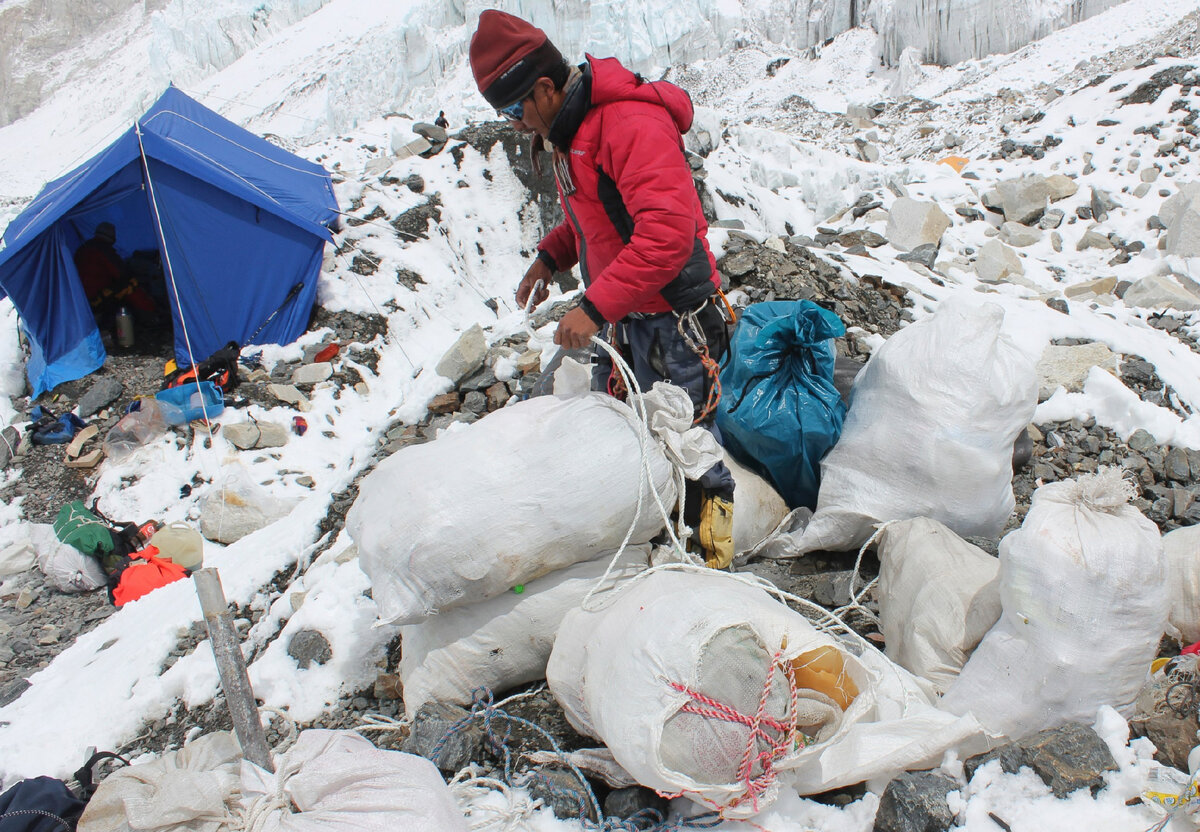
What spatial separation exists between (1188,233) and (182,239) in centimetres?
794

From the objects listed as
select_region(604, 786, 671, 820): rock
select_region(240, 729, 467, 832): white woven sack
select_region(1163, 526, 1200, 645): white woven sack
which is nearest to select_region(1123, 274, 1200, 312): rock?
select_region(1163, 526, 1200, 645): white woven sack

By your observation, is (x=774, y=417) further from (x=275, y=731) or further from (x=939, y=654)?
(x=275, y=731)

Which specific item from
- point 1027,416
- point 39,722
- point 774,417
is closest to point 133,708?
point 39,722

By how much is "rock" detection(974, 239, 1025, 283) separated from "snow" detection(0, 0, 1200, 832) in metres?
0.12

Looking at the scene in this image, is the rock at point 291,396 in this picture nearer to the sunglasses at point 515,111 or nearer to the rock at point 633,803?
the sunglasses at point 515,111

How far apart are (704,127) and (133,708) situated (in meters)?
8.14

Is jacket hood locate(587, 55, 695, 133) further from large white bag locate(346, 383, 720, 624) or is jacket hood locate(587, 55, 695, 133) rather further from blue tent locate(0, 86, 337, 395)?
blue tent locate(0, 86, 337, 395)

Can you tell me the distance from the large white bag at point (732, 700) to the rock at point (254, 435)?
4120 millimetres

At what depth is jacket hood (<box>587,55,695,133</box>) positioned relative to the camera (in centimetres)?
179

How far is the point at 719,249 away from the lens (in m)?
4.28

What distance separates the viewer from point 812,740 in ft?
4.69

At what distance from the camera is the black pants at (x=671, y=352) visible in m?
2.12

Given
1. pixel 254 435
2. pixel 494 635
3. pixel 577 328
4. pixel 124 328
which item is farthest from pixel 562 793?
pixel 124 328

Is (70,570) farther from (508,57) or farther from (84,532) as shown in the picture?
(508,57)
